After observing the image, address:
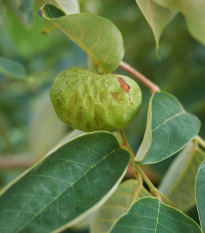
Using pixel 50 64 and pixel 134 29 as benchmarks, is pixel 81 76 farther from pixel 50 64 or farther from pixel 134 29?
pixel 50 64

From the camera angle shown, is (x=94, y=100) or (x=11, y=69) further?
(x=11, y=69)

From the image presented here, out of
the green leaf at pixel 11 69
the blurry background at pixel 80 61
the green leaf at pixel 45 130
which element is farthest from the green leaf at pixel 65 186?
the blurry background at pixel 80 61

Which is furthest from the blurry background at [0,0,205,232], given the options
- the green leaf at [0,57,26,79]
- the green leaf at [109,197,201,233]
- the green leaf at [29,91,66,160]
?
the green leaf at [109,197,201,233]

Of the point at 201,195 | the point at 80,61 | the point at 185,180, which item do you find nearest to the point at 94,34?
the point at 201,195

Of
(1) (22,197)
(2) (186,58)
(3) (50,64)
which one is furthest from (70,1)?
(3) (50,64)

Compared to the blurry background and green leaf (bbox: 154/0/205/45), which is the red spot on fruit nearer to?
green leaf (bbox: 154/0/205/45)

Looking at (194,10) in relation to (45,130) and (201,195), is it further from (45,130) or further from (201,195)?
(45,130)
